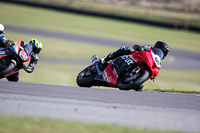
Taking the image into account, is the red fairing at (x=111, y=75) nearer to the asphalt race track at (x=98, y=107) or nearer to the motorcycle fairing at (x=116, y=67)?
the motorcycle fairing at (x=116, y=67)

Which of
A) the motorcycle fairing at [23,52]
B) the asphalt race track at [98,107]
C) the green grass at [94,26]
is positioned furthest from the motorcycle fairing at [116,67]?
the green grass at [94,26]

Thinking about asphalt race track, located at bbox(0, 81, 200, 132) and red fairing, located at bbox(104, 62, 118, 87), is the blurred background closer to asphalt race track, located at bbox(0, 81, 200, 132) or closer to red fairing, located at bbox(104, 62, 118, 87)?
red fairing, located at bbox(104, 62, 118, 87)

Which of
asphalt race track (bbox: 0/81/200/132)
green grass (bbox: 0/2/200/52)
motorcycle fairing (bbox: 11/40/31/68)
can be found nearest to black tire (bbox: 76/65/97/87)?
motorcycle fairing (bbox: 11/40/31/68)

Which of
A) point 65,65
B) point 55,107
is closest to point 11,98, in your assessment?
point 55,107

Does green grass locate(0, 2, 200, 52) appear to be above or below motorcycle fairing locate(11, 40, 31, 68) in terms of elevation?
below

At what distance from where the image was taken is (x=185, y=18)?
3691 cm

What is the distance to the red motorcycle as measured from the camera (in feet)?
26.5

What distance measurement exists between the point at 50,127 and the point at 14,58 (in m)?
4.79

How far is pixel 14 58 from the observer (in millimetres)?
9031

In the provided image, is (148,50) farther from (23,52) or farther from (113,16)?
(113,16)

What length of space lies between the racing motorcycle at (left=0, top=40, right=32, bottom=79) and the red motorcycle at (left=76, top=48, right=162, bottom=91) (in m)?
1.45

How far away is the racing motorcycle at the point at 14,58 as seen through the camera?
28.7 feet

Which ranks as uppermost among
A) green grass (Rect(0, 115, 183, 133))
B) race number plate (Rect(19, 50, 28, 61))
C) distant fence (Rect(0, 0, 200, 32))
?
green grass (Rect(0, 115, 183, 133))

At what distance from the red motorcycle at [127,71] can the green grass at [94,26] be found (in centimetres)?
1674
